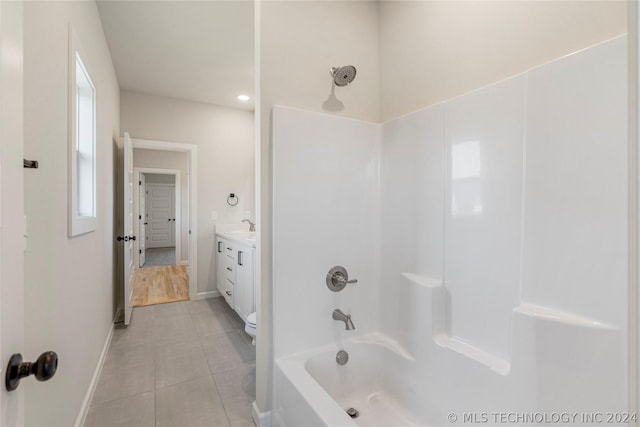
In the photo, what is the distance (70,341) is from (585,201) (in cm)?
231

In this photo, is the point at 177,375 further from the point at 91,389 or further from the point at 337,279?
the point at 337,279

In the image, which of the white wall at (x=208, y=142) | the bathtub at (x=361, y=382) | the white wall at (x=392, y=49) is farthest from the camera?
the white wall at (x=208, y=142)

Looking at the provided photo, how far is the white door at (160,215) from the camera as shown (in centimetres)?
777

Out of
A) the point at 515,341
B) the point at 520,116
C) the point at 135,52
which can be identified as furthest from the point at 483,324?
the point at 135,52

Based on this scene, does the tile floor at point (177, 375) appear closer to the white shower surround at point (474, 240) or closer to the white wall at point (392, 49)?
the white wall at point (392, 49)

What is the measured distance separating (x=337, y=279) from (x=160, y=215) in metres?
7.57

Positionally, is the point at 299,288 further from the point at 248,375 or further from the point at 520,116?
the point at 520,116

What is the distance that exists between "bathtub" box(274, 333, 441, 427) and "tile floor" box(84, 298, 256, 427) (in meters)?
0.47

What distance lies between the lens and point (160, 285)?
14.8ft

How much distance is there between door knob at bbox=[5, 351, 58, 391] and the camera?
52 cm

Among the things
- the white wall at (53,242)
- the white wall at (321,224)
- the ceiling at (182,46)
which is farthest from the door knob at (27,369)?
the ceiling at (182,46)

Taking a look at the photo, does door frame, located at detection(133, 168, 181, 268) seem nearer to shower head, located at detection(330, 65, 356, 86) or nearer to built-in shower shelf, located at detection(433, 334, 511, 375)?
shower head, located at detection(330, 65, 356, 86)

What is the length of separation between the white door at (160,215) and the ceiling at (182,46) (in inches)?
189

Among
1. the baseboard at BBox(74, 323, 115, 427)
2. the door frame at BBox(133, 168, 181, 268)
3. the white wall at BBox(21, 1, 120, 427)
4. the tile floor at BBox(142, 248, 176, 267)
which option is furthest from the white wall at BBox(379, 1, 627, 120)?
the tile floor at BBox(142, 248, 176, 267)
